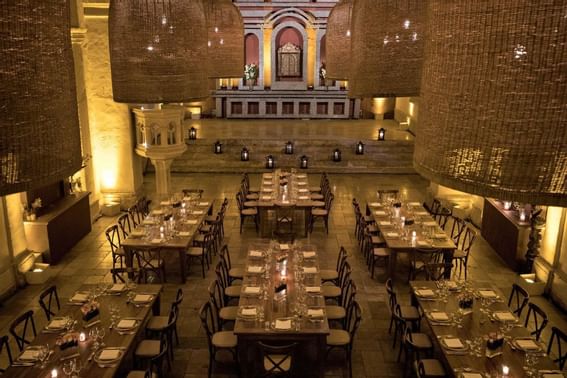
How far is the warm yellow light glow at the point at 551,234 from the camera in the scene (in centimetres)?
916

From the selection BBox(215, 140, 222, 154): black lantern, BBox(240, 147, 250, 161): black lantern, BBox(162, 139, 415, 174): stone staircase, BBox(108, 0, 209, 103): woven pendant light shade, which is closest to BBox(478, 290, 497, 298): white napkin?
BBox(108, 0, 209, 103): woven pendant light shade

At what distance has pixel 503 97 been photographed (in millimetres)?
1381

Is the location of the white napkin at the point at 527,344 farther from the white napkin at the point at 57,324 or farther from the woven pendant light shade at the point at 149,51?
the white napkin at the point at 57,324

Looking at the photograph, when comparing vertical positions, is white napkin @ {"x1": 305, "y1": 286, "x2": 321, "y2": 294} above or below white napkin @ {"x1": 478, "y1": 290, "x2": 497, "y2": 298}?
below

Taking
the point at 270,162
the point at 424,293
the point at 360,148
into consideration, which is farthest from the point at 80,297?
the point at 360,148

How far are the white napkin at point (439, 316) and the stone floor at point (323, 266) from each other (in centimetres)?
101

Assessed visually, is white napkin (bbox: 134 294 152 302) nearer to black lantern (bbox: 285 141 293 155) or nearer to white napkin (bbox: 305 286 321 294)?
white napkin (bbox: 305 286 321 294)

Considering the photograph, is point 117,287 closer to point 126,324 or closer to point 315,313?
point 126,324

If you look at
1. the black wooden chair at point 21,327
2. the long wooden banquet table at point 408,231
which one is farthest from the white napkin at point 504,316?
the black wooden chair at point 21,327

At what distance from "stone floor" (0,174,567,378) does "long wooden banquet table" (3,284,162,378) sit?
3.07 feet

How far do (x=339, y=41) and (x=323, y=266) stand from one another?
6.16m

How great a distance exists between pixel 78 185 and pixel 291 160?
8.14 metres

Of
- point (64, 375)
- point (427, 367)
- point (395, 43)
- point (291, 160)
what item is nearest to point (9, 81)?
point (395, 43)

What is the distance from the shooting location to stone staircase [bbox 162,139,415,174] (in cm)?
1817
